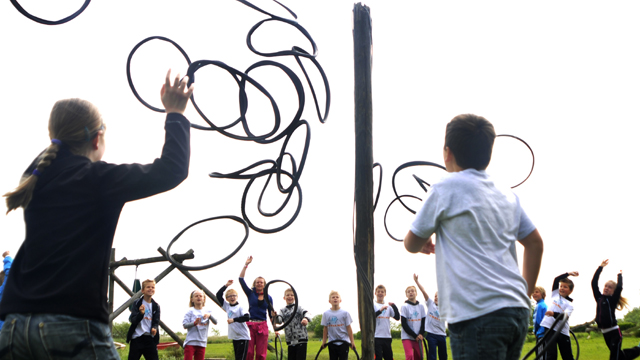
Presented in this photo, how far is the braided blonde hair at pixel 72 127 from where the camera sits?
1.88 meters

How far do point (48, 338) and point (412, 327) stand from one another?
28.4 ft

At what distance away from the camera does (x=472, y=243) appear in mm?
2082

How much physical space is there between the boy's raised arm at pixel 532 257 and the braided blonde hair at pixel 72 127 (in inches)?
71.3

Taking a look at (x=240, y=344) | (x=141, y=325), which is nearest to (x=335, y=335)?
(x=240, y=344)

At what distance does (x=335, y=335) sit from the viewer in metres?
8.84

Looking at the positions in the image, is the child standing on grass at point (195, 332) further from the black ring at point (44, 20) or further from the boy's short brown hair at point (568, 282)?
the black ring at point (44, 20)

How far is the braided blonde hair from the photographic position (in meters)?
1.88

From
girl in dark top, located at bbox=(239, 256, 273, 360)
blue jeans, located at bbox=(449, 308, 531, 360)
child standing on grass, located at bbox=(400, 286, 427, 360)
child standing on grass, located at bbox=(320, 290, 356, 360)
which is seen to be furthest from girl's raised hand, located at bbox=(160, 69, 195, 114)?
child standing on grass, located at bbox=(400, 286, 427, 360)

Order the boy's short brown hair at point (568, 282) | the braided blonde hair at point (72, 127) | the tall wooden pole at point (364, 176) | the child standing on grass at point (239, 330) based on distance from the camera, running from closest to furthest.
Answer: the braided blonde hair at point (72, 127) → the tall wooden pole at point (364, 176) → the child standing on grass at point (239, 330) → the boy's short brown hair at point (568, 282)

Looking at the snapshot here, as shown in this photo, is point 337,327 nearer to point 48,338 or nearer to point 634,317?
point 48,338

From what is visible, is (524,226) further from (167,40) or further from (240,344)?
(240,344)

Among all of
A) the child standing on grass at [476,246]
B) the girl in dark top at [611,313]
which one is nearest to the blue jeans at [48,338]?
the child standing on grass at [476,246]

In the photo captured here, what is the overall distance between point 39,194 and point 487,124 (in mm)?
1740

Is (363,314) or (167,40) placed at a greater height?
(167,40)
